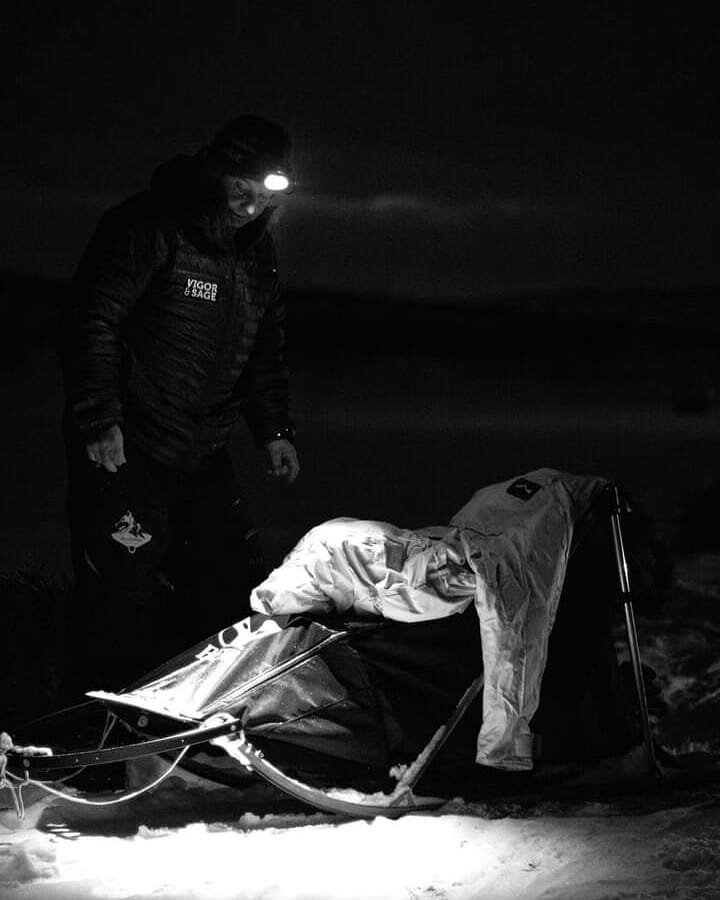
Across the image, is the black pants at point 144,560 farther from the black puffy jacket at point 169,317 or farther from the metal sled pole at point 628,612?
the metal sled pole at point 628,612

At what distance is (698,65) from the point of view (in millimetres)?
6109

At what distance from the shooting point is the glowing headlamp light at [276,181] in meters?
3.48

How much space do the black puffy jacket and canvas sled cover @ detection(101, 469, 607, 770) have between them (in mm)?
784

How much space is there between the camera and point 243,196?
11.5ft

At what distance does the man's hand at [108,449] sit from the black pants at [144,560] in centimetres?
7

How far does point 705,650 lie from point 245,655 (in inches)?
121

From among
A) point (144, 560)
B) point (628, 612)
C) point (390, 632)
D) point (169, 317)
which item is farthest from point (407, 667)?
point (169, 317)

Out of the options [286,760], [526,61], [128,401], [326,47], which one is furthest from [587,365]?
[286,760]

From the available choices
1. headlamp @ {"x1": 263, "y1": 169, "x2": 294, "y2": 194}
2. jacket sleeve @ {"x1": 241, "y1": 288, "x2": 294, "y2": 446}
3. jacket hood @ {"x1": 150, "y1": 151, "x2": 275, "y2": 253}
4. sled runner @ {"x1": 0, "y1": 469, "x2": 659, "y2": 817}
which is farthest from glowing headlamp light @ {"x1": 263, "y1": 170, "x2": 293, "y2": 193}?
sled runner @ {"x1": 0, "y1": 469, "x2": 659, "y2": 817}

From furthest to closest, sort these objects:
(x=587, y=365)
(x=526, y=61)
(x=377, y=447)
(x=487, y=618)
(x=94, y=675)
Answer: (x=587, y=365) < (x=377, y=447) < (x=526, y=61) < (x=94, y=675) < (x=487, y=618)

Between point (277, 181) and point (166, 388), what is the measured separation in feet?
2.39

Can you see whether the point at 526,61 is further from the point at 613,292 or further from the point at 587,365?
the point at 587,365

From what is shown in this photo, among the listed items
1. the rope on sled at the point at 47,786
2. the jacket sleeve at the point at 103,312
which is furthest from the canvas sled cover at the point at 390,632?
the jacket sleeve at the point at 103,312

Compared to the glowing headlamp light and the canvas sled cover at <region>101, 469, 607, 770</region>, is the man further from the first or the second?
the canvas sled cover at <region>101, 469, 607, 770</region>
